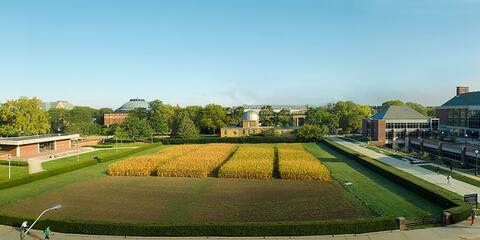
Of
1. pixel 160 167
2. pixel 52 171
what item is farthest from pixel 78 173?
pixel 160 167

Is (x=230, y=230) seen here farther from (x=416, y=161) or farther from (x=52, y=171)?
(x=416, y=161)

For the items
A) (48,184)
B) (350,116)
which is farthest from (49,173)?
(350,116)

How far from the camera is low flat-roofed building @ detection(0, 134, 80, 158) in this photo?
68.3 metres

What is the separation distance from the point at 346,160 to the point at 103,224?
153ft

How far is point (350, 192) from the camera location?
38812 mm

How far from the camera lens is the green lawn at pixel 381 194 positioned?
31844mm

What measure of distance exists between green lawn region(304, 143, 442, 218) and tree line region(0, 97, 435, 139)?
49327 mm

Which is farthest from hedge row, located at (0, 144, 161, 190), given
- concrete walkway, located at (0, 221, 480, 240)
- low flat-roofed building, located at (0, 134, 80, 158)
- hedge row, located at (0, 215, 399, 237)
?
hedge row, located at (0, 215, 399, 237)

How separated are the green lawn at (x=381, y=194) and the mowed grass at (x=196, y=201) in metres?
1.55

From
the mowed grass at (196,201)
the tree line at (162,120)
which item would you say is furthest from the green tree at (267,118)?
the mowed grass at (196,201)

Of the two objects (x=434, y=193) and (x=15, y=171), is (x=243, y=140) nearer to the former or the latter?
(x=15, y=171)

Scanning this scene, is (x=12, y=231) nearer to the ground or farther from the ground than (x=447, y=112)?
nearer to the ground

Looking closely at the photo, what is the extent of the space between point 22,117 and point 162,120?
123 feet

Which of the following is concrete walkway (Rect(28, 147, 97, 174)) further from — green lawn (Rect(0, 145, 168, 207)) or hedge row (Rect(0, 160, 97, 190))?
green lawn (Rect(0, 145, 168, 207))
